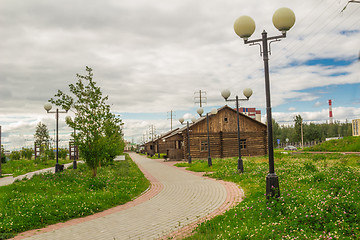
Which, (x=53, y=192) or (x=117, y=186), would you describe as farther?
(x=117, y=186)

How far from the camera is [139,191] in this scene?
36.9ft

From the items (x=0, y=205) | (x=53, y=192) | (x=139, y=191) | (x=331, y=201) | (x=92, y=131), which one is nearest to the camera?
(x=331, y=201)

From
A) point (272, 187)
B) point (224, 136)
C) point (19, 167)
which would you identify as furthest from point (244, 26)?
point (19, 167)

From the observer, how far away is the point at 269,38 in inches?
276

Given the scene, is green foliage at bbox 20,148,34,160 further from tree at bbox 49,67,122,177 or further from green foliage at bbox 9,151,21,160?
tree at bbox 49,67,122,177

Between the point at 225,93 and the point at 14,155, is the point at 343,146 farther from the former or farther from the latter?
the point at 14,155

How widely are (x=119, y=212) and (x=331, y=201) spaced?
5776mm

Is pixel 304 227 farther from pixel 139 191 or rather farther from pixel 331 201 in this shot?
pixel 139 191

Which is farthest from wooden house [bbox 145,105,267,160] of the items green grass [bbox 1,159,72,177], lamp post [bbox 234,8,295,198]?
lamp post [bbox 234,8,295,198]

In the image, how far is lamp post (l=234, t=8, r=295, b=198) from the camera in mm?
6682

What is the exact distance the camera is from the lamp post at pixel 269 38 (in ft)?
21.9

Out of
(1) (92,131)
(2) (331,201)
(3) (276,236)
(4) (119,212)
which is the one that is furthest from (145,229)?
(1) (92,131)

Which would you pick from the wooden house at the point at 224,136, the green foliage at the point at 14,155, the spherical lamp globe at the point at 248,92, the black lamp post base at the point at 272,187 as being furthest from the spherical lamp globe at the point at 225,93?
the green foliage at the point at 14,155

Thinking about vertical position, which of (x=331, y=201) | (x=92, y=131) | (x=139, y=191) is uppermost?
(x=92, y=131)
